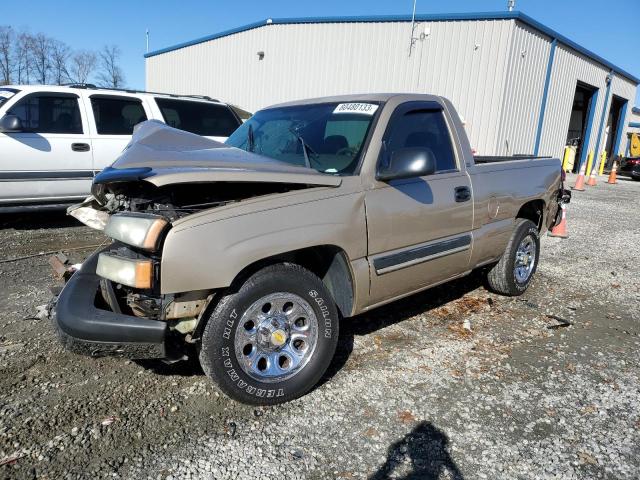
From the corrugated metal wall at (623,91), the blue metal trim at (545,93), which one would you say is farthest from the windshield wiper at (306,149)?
the corrugated metal wall at (623,91)

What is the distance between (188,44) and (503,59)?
17218mm

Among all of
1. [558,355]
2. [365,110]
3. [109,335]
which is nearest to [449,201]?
[365,110]

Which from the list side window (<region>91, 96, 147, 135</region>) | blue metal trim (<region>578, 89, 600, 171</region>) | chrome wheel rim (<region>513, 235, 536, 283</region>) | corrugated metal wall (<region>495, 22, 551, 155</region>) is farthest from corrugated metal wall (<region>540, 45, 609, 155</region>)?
side window (<region>91, 96, 147, 135</region>)

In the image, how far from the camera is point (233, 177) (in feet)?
8.59

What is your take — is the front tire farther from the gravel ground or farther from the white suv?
the white suv

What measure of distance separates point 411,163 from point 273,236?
1.07 m

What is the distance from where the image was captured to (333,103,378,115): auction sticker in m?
3.54

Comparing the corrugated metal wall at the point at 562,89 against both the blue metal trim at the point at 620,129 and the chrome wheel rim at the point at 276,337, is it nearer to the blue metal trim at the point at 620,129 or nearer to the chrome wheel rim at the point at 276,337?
the blue metal trim at the point at 620,129

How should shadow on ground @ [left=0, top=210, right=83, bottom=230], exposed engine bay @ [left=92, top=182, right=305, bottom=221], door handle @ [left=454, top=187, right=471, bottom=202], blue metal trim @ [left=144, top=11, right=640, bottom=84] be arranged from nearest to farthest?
exposed engine bay @ [left=92, top=182, right=305, bottom=221]
door handle @ [left=454, top=187, right=471, bottom=202]
shadow on ground @ [left=0, top=210, right=83, bottom=230]
blue metal trim @ [left=144, top=11, right=640, bottom=84]

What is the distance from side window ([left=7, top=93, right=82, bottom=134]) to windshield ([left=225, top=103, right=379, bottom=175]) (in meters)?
4.29

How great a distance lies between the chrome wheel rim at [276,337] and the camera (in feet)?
9.03

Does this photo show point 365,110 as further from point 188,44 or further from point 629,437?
point 188,44

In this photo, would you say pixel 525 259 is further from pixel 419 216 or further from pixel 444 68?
pixel 444 68

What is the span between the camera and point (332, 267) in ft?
10.5
